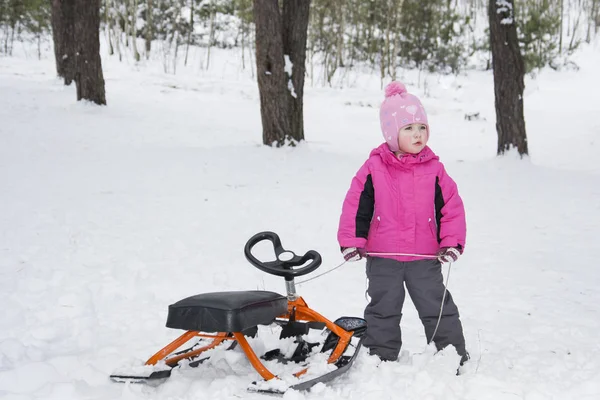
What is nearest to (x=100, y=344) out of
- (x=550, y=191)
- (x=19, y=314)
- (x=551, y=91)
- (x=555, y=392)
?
(x=19, y=314)

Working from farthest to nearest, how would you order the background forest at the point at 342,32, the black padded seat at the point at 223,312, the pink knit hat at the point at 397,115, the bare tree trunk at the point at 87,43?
the background forest at the point at 342,32
the bare tree trunk at the point at 87,43
the pink knit hat at the point at 397,115
the black padded seat at the point at 223,312

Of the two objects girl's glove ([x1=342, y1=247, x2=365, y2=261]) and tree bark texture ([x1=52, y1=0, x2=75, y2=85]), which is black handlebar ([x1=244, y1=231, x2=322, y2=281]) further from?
tree bark texture ([x1=52, y1=0, x2=75, y2=85])

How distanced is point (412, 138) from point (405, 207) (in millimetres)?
373

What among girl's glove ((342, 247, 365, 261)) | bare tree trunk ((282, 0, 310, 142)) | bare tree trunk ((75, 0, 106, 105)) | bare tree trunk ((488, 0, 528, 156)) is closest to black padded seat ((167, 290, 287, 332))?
girl's glove ((342, 247, 365, 261))

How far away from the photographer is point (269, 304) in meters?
3.06

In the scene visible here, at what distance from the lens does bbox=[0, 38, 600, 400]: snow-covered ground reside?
3166 mm

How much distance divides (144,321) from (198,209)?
2.94 metres

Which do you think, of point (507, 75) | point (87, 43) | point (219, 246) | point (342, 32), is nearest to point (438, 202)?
point (219, 246)

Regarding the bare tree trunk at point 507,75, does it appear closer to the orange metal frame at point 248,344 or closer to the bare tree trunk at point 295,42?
the bare tree trunk at point 295,42

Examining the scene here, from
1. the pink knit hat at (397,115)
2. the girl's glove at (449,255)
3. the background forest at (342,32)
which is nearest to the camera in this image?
the girl's glove at (449,255)

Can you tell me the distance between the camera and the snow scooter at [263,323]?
289cm

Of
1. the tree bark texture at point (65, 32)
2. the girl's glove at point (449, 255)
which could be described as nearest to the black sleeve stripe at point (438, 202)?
the girl's glove at point (449, 255)

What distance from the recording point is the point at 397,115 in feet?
11.2

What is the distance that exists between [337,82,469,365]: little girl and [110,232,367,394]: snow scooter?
269 mm
